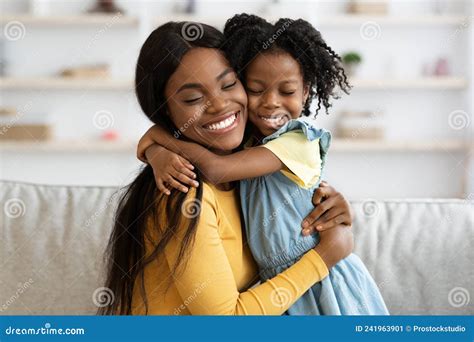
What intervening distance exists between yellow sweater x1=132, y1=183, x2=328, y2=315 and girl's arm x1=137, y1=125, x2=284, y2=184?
43 mm

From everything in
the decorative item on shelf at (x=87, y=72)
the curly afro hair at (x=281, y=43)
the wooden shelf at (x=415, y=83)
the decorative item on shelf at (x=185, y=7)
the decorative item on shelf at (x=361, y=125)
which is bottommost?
the decorative item on shelf at (x=361, y=125)

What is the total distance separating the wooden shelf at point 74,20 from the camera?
455 cm

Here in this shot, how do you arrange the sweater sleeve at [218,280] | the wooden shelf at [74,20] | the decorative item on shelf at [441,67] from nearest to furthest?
1. the sweater sleeve at [218,280]
2. the wooden shelf at [74,20]
3. the decorative item on shelf at [441,67]

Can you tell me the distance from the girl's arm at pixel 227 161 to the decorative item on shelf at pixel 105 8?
3.61 metres

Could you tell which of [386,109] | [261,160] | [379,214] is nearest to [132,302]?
[261,160]

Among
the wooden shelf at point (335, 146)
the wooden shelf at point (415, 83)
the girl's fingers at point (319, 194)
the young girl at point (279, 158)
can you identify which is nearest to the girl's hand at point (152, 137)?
the young girl at point (279, 158)

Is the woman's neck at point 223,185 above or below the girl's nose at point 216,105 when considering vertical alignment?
Answer: below

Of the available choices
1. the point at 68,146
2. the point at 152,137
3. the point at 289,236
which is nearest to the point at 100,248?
the point at 152,137

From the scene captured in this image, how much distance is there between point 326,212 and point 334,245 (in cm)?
8

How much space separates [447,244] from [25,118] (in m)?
3.63

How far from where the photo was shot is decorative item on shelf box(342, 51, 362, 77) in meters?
4.78

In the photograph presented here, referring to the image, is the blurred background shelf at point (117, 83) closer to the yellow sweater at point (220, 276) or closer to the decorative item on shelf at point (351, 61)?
the decorative item on shelf at point (351, 61)

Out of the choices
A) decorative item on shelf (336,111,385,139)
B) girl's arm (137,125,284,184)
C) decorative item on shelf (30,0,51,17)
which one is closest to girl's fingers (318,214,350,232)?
girl's arm (137,125,284,184)

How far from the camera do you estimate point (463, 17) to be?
4.80 metres
